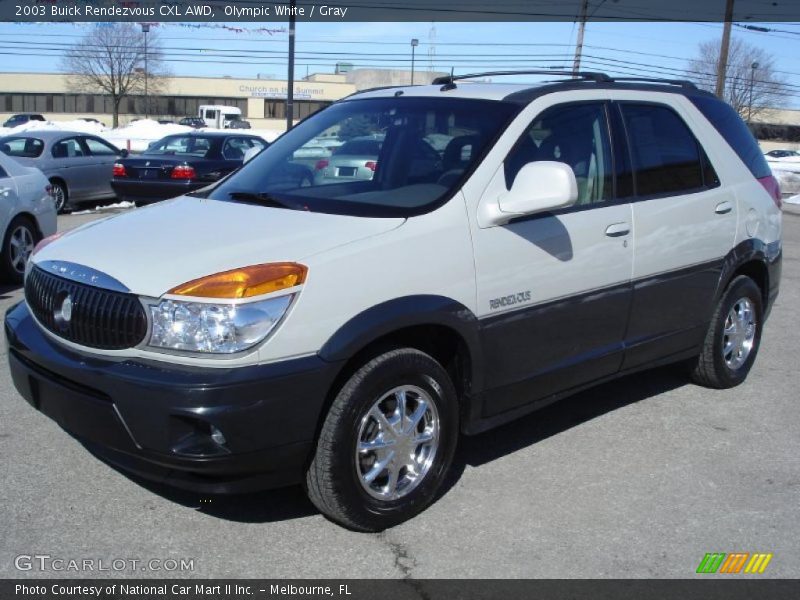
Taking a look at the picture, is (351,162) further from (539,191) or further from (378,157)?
(539,191)

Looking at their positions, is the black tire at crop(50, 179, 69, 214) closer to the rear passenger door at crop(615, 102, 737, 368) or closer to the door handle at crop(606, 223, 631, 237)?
the rear passenger door at crop(615, 102, 737, 368)

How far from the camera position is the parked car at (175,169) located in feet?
45.2

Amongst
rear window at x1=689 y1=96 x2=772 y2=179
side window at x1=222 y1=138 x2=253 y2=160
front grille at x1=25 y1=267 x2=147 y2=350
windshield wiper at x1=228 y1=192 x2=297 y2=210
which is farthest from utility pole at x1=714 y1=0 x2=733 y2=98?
front grille at x1=25 y1=267 x2=147 y2=350

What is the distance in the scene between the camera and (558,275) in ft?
13.1

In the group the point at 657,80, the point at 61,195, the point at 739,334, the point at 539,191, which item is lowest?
the point at 61,195

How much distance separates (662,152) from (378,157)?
171cm

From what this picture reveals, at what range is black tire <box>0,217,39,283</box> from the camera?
7996 mm

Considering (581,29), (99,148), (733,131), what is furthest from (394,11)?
(733,131)

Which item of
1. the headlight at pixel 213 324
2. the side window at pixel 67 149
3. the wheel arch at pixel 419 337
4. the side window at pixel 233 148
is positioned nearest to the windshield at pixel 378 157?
the wheel arch at pixel 419 337

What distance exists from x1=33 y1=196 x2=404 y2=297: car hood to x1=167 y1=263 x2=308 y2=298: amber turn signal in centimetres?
4

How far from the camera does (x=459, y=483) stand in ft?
13.1

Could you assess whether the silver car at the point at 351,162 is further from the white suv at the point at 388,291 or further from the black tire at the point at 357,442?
the black tire at the point at 357,442

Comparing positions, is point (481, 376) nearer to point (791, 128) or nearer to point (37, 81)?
point (37, 81)
